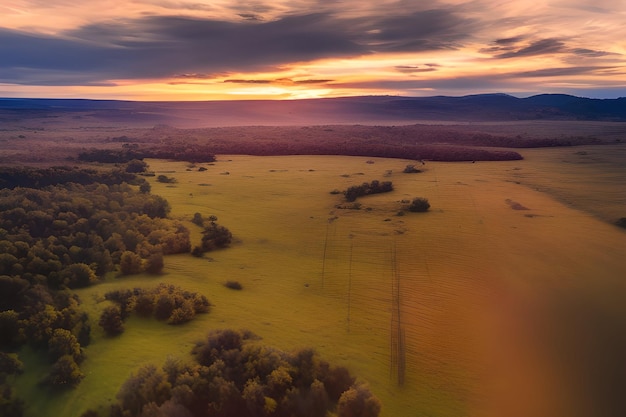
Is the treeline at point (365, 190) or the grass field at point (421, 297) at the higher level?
the treeline at point (365, 190)

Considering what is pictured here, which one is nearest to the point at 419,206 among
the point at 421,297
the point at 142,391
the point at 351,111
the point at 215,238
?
the point at 421,297

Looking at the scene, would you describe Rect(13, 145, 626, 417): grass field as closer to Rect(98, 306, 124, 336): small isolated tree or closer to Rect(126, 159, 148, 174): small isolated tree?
Rect(98, 306, 124, 336): small isolated tree

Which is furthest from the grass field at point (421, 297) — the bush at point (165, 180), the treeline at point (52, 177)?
the bush at point (165, 180)

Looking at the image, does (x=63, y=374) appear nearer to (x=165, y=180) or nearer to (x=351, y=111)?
(x=165, y=180)

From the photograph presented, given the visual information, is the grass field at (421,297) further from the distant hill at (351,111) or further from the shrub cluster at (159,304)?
the distant hill at (351,111)

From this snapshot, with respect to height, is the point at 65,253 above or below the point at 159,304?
above

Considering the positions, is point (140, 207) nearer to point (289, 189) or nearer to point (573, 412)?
point (289, 189)

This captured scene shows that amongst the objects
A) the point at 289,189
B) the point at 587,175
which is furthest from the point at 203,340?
the point at 587,175

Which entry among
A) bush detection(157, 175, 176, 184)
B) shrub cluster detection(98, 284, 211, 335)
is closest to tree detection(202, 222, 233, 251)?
shrub cluster detection(98, 284, 211, 335)
